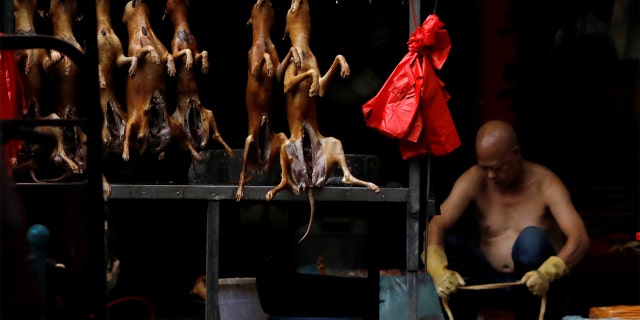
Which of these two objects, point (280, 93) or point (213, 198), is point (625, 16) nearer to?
point (280, 93)

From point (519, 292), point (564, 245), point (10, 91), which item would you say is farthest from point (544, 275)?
point (10, 91)

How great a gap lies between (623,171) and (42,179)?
393cm

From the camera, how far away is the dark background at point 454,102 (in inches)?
252

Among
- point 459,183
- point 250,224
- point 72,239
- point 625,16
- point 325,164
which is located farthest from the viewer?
point 250,224

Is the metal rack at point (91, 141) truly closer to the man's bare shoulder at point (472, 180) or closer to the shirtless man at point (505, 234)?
the shirtless man at point (505, 234)

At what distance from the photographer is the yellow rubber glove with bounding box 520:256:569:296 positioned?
510 cm

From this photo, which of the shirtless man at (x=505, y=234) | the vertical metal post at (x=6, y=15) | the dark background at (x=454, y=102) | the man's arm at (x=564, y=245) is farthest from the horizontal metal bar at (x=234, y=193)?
the dark background at (x=454, y=102)

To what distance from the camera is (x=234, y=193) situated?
16.5 ft

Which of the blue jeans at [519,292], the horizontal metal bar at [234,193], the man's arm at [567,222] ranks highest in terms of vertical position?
the horizontal metal bar at [234,193]

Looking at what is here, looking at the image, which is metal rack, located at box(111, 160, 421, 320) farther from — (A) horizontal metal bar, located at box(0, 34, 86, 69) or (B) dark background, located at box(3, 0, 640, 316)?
(A) horizontal metal bar, located at box(0, 34, 86, 69)

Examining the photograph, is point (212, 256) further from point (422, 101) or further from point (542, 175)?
point (542, 175)

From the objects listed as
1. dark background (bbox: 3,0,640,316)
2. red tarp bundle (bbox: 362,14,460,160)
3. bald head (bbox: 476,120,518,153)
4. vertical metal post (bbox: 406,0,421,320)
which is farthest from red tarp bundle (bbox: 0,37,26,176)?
bald head (bbox: 476,120,518,153)

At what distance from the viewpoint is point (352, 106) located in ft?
21.4

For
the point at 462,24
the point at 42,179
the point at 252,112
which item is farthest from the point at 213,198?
the point at 462,24
